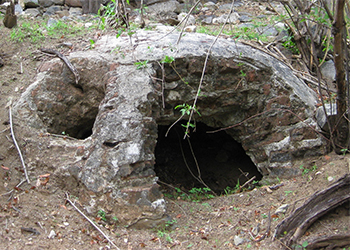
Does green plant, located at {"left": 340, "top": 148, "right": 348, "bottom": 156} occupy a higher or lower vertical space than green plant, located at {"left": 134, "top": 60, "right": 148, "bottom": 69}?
lower

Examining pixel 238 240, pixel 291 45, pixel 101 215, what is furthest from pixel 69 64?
pixel 291 45

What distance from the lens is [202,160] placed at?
6352mm

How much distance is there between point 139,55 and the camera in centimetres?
428

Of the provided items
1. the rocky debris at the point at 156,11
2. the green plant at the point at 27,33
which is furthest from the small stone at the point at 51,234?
the rocky debris at the point at 156,11

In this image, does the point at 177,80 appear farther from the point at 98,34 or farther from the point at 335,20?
the point at 335,20

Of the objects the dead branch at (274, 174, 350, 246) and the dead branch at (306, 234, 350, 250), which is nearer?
the dead branch at (306, 234, 350, 250)

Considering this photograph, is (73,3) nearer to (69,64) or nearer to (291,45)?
(69,64)

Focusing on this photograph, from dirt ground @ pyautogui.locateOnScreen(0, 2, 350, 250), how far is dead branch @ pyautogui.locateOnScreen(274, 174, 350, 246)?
3.1 inches

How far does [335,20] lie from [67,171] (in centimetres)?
288

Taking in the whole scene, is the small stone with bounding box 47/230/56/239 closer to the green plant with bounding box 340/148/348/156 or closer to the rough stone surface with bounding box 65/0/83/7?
the green plant with bounding box 340/148/348/156

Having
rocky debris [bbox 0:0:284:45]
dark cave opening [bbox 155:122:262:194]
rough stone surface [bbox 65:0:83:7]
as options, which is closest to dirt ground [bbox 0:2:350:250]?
dark cave opening [bbox 155:122:262:194]

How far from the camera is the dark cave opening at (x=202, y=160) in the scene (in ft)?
19.1

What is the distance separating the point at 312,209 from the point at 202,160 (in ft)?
10.4

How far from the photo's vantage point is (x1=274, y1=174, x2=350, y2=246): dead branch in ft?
10.3
